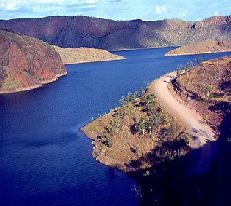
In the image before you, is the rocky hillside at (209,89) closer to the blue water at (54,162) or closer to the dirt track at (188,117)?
the dirt track at (188,117)

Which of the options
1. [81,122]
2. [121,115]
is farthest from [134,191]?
[81,122]

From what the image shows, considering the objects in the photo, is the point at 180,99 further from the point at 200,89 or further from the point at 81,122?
the point at 81,122

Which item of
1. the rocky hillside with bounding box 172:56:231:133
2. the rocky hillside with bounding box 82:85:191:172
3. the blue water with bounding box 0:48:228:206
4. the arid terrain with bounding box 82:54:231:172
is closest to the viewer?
the blue water with bounding box 0:48:228:206

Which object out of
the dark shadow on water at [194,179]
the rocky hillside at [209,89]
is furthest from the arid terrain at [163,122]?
the dark shadow on water at [194,179]

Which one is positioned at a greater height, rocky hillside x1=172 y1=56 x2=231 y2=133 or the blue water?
rocky hillside x1=172 y1=56 x2=231 y2=133

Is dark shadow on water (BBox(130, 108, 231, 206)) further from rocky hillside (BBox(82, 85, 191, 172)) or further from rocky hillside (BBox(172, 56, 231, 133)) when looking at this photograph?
rocky hillside (BBox(172, 56, 231, 133))

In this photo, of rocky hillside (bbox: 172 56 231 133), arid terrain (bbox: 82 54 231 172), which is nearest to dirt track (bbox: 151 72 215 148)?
arid terrain (bbox: 82 54 231 172)
